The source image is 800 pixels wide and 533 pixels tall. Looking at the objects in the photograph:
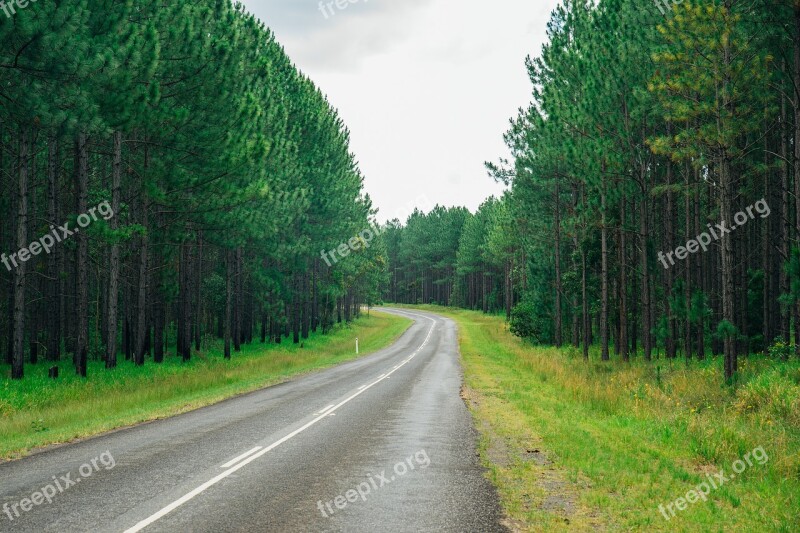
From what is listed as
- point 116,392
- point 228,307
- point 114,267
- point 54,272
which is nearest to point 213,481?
point 116,392

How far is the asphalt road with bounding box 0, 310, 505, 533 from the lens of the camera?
597cm

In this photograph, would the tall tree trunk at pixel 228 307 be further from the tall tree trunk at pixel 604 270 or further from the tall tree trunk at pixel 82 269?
the tall tree trunk at pixel 604 270

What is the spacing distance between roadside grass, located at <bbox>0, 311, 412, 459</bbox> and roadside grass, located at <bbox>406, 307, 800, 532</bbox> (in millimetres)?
7683

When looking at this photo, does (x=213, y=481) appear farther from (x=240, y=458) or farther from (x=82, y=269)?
(x=82, y=269)

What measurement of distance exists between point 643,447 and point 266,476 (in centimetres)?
613

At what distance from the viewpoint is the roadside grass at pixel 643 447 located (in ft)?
20.6

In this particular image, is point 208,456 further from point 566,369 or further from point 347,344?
point 347,344

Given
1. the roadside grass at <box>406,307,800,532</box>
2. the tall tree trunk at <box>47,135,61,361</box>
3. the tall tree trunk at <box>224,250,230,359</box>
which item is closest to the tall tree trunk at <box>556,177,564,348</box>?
the roadside grass at <box>406,307,800,532</box>

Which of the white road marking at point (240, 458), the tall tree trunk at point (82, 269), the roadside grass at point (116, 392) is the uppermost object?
the tall tree trunk at point (82, 269)

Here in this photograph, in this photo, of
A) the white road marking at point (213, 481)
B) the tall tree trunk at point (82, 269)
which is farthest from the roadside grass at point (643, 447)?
the tall tree trunk at point (82, 269)

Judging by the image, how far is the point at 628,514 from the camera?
6.21 metres

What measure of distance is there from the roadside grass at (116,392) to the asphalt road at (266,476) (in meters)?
0.78

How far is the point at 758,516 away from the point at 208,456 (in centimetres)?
745

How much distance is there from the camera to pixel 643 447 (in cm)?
938
